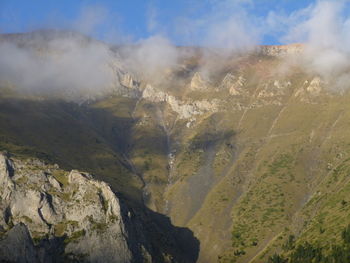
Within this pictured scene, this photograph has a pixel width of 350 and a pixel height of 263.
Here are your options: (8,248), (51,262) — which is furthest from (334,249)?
(8,248)

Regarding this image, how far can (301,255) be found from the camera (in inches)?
7702

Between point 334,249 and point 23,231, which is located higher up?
point 23,231

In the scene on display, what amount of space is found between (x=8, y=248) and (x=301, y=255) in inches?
4719

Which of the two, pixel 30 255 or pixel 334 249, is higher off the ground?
pixel 30 255

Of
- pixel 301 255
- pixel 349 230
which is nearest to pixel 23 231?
pixel 301 255

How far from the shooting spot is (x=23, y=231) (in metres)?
198

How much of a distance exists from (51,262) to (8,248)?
19367 mm

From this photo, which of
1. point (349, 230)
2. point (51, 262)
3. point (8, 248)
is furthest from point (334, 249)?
point (8, 248)

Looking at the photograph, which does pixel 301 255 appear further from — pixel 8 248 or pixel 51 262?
pixel 8 248

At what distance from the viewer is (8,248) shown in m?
190

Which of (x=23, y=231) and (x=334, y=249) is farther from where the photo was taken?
(x=23, y=231)

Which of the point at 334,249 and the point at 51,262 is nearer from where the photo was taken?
the point at 334,249

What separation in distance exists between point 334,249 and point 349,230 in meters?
12.2

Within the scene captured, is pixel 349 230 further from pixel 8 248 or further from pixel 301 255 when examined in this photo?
pixel 8 248
